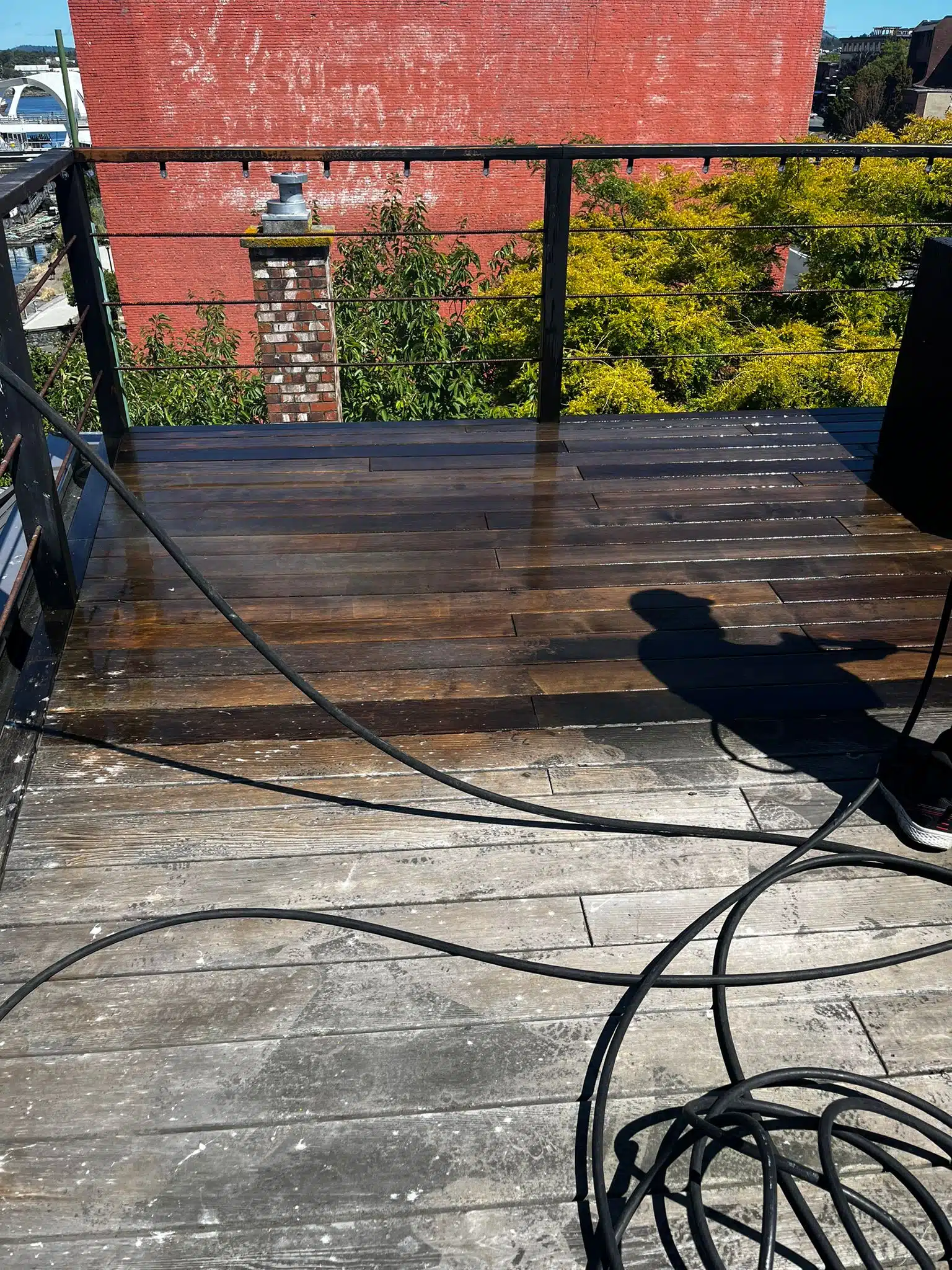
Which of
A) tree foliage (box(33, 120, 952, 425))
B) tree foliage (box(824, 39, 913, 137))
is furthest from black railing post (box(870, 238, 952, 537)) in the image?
tree foliage (box(824, 39, 913, 137))

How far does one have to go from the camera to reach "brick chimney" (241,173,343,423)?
470cm

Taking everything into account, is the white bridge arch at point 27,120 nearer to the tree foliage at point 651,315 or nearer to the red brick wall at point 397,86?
the red brick wall at point 397,86

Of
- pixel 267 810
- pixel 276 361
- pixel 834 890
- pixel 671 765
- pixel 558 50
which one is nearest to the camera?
pixel 834 890

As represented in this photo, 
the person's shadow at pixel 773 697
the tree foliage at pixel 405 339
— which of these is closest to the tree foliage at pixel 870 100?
the tree foliage at pixel 405 339

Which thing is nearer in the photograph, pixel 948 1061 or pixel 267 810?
pixel 948 1061

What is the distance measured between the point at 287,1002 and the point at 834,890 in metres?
0.91

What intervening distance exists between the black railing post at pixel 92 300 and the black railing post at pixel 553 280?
1.45 m

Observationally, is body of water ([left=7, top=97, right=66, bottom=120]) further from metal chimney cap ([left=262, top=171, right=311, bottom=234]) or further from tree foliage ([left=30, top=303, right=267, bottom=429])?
metal chimney cap ([left=262, top=171, right=311, bottom=234])

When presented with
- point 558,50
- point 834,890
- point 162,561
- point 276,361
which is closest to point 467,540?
point 162,561

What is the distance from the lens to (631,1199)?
3.63ft

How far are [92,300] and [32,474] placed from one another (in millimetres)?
1228

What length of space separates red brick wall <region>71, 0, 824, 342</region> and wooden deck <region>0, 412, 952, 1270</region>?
13.1 m

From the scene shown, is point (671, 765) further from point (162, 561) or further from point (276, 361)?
point (276, 361)

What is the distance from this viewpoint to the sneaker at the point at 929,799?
1.62m
